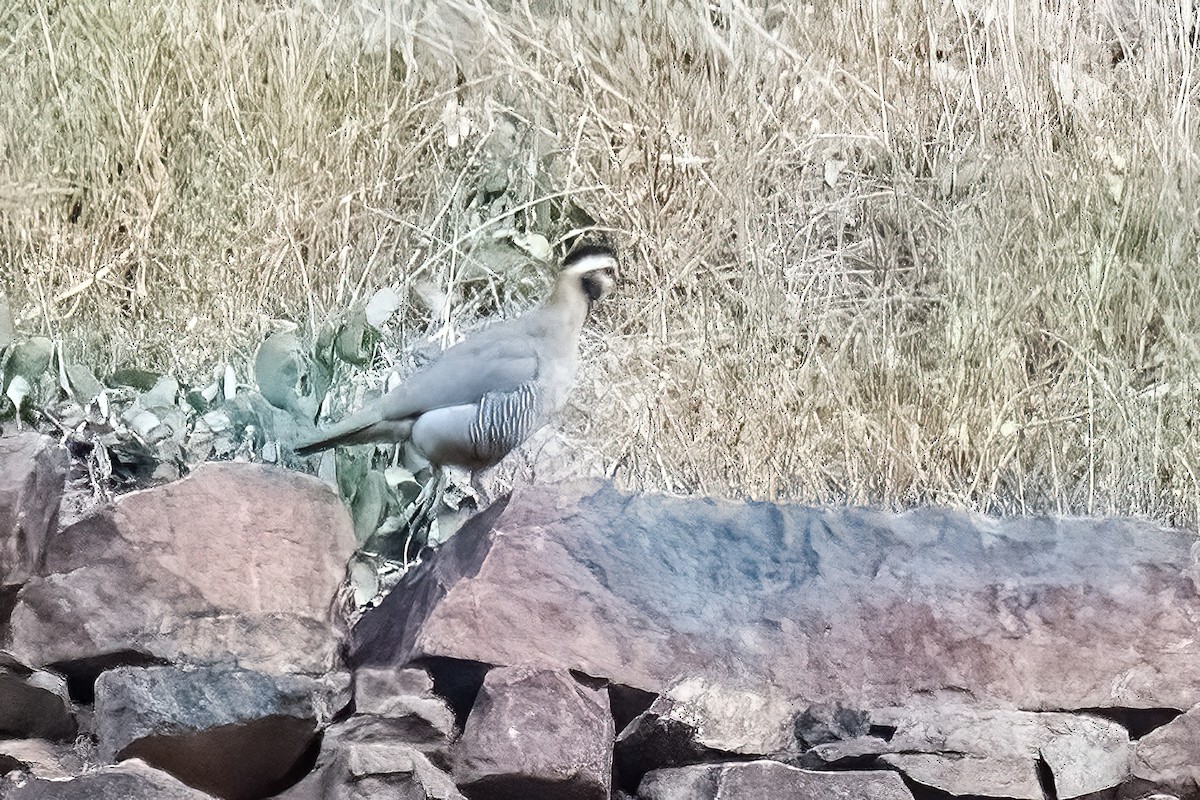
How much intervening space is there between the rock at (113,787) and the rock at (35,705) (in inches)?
5.3

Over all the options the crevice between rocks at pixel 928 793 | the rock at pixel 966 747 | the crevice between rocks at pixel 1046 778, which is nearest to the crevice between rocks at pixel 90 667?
the rock at pixel 966 747

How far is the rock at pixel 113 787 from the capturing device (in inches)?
82.7

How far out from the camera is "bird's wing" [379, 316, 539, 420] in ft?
7.84

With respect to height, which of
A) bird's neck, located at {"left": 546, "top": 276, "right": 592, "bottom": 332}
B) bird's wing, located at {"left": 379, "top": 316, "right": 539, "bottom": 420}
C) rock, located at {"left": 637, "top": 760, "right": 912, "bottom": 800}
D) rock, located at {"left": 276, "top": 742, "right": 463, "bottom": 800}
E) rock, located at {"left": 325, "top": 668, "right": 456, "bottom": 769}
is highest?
bird's neck, located at {"left": 546, "top": 276, "right": 592, "bottom": 332}

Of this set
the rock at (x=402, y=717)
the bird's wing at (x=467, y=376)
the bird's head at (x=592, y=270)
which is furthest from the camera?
the bird's head at (x=592, y=270)

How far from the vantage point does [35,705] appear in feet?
7.41

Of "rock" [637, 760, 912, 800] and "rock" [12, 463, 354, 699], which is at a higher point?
"rock" [12, 463, 354, 699]

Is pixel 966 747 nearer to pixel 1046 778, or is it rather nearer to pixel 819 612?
pixel 1046 778

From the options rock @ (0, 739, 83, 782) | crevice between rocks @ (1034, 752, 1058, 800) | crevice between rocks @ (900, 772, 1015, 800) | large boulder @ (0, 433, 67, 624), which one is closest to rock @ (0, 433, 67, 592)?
large boulder @ (0, 433, 67, 624)

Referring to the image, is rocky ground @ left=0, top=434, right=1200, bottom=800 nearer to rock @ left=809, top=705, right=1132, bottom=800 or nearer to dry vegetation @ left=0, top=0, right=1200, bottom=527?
rock @ left=809, top=705, right=1132, bottom=800

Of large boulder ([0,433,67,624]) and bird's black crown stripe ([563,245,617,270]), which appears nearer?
large boulder ([0,433,67,624])

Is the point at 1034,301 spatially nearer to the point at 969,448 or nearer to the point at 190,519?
the point at 969,448

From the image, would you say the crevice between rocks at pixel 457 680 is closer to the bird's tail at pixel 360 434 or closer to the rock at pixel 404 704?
the rock at pixel 404 704

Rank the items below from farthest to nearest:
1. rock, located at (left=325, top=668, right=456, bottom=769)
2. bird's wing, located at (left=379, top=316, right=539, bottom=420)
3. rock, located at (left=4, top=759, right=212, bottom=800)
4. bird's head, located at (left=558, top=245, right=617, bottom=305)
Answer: bird's head, located at (left=558, top=245, right=617, bottom=305) → bird's wing, located at (left=379, top=316, right=539, bottom=420) → rock, located at (left=325, top=668, right=456, bottom=769) → rock, located at (left=4, top=759, right=212, bottom=800)
